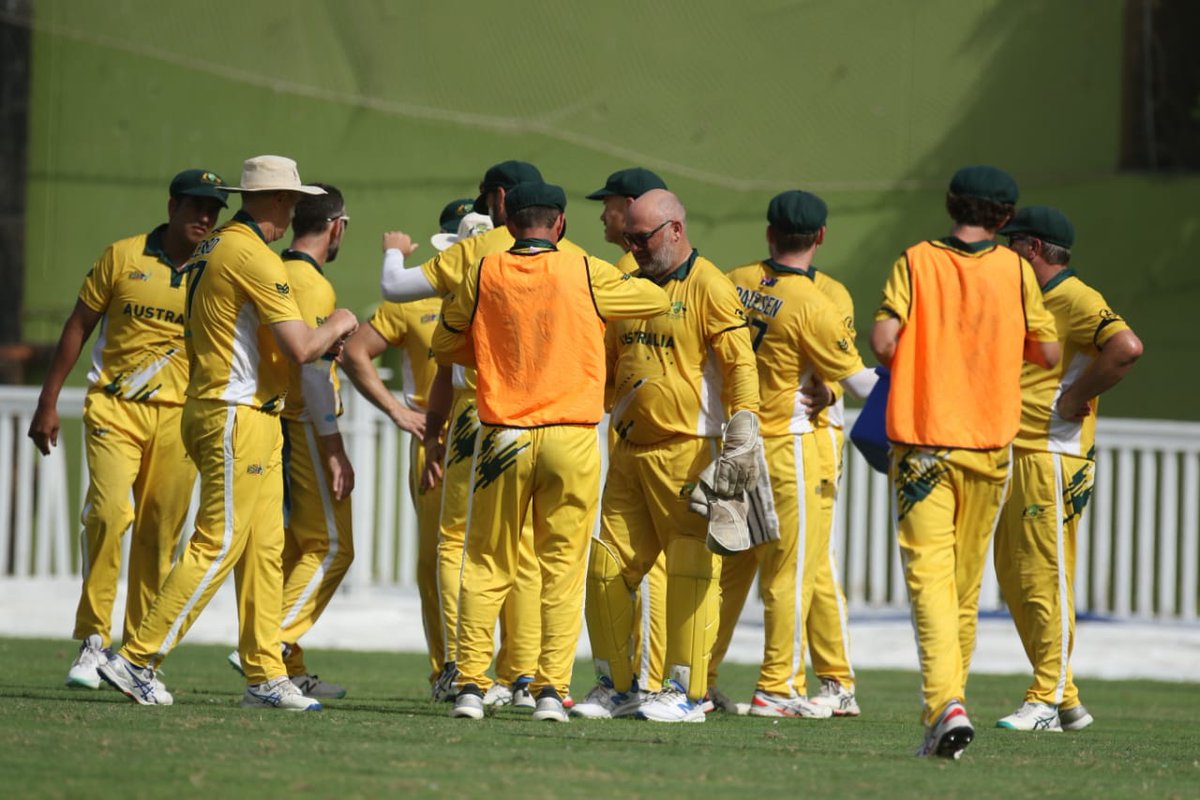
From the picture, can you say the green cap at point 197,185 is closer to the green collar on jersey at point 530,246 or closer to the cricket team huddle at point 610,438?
the cricket team huddle at point 610,438

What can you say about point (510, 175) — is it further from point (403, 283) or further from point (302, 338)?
point (302, 338)

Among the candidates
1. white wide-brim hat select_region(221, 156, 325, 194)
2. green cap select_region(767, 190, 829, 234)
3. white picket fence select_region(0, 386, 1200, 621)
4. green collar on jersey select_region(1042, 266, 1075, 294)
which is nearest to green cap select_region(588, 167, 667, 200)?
green cap select_region(767, 190, 829, 234)

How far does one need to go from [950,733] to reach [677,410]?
1.91 m

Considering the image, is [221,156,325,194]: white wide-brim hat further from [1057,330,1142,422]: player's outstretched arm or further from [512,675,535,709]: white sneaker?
[1057,330,1142,422]: player's outstretched arm

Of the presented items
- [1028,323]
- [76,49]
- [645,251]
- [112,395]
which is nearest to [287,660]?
[112,395]

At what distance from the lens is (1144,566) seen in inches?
498

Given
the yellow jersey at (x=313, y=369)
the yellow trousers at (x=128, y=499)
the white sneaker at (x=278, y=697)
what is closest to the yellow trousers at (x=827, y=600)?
the yellow jersey at (x=313, y=369)

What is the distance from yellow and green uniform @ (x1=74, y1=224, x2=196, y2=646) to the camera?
335 inches

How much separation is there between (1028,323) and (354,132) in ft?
30.2

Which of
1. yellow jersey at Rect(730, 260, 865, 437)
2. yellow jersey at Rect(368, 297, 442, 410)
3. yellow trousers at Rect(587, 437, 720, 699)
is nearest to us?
yellow trousers at Rect(587, 437, 720, 699)

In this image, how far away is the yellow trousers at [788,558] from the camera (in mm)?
8359

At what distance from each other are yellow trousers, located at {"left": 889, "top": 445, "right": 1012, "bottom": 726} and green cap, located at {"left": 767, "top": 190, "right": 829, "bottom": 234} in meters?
2.00

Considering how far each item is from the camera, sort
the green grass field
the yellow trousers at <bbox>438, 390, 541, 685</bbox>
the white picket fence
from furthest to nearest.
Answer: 1. the white picket fence
2. the yellow trousers at <bbox>438, 390, 541, 685</bbox>
3. the green grass field

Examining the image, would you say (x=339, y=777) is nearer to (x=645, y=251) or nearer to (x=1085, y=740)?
(x=645, y=251)
